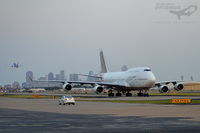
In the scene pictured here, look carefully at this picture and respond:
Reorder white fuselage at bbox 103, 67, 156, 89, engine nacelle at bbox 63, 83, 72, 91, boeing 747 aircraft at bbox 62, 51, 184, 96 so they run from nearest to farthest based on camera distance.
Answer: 1. white fuselage at bbox 103, 67, 156, 89
2. boeing 747 aircraft at bbox 62, 51, 184, 96
3. engine nacelle at bbox 63, 83, 72, 91

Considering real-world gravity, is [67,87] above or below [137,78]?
below

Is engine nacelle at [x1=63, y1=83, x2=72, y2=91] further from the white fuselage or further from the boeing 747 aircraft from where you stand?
the white fuselage

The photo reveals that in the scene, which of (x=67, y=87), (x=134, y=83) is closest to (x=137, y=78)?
(x=134, y=83)

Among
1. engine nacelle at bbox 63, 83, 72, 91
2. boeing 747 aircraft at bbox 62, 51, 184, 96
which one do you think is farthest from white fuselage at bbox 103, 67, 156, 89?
engine nacelle at bbox 63, 83, 72, 91

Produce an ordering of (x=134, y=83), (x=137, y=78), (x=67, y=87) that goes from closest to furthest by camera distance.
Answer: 1. (x=137, y=78)
2. (x=134, y=83)
3. (x=67, y=87)

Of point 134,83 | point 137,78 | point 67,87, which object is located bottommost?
point 67,87

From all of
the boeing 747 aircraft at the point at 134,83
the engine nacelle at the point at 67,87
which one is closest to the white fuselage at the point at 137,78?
the boeing 747 aircraft at the point at 134,83

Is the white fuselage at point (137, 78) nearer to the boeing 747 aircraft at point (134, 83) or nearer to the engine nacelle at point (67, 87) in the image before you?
the boeing 747 aircraft at point (134, 83)

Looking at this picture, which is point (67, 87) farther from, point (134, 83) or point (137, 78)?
point (137, 78)

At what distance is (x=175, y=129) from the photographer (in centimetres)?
2353

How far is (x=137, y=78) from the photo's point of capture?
293ft

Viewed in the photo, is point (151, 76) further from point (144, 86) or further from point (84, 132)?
point (84, 132)

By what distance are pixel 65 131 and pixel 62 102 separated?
38247 millimetres

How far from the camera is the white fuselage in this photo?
86812mm
